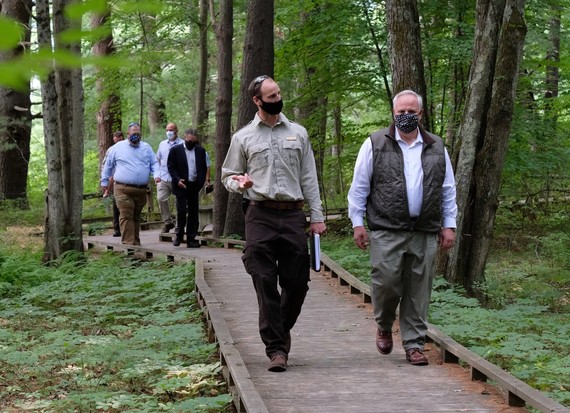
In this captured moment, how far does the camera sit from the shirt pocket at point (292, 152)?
22.0ft

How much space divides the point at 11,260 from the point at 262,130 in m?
8.21

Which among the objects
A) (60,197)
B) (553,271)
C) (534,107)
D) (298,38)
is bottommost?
(553,271)

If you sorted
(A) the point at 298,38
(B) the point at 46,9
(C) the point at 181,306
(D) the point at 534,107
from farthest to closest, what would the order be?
(D) the point at 534,107 < (A) the point at 298,38 < (B) the point at 46,9 < (C) the point at 181,306

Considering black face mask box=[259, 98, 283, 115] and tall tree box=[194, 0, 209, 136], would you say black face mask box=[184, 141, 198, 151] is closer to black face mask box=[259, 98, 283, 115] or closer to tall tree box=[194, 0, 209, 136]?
tall tree box=[194, 0, 209, 136]

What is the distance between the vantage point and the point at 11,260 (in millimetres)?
13672

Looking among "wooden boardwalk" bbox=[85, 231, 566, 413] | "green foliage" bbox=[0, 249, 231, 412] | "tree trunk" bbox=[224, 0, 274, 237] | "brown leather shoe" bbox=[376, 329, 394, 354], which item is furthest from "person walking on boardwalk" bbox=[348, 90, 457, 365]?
"tree trunk" bbox=[224, 0, 274, 237]

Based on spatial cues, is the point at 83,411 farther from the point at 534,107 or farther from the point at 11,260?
the point at 534,107

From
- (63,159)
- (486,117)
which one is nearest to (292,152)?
(486,117)

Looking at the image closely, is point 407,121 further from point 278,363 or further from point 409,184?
point 278,363

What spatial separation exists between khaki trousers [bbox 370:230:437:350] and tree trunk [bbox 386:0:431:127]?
5.54 metres

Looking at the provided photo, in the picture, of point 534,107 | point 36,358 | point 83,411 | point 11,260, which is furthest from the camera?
point 534,107

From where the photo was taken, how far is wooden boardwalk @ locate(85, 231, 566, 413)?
19.0ft

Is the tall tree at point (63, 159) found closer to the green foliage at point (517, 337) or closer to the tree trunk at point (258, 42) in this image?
the tree trunk at point (258, 42)

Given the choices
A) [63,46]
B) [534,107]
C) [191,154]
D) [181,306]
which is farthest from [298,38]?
[63,46]
